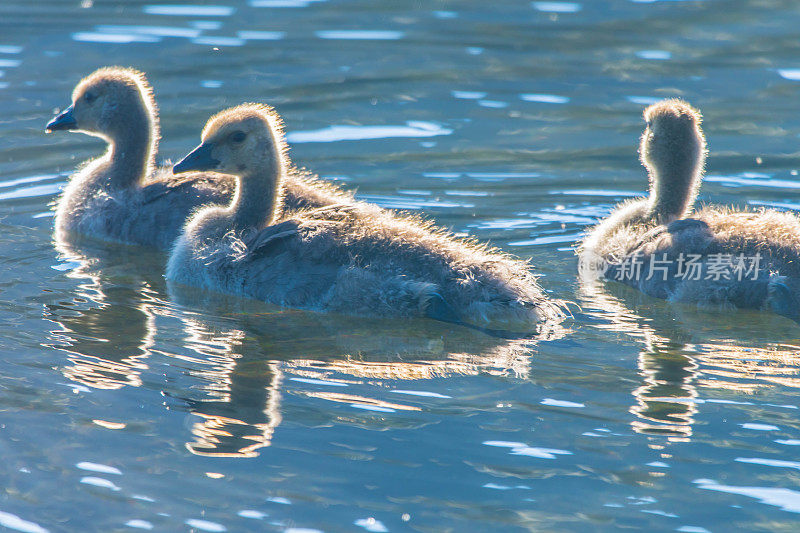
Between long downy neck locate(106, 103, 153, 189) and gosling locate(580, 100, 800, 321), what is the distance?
3613 millimetres

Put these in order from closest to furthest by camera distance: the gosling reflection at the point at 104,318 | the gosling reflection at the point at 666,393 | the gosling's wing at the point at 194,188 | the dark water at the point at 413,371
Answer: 1. the dark water at the point at 413,371
2. the gosling reflection at the point at 666,393
3. the gosling reflection at the point at 104,318
4. the gosling's wing at the point at 194,188

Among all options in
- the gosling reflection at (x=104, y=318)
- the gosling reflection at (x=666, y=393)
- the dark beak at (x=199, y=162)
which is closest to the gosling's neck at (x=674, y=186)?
the gosling reflection at (x=666, y=393)

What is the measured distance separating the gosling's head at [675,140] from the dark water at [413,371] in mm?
995

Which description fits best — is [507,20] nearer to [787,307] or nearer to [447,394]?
[787,307]

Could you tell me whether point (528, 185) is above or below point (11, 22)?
below

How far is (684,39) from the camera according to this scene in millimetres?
14648

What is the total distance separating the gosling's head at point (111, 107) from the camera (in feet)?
30.0

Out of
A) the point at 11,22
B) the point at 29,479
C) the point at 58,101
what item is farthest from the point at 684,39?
the point at 29,479

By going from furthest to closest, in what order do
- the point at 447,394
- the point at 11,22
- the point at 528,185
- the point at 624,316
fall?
1. the point at 11,22
2. the point at 528,185
3. the point at 624,316
4. the point at 447,394

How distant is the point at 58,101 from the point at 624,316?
7947 millimetres

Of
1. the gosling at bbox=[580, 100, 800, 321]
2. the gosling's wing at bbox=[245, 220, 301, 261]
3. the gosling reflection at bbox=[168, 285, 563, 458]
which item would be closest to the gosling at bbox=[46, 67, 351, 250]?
the gosling's wing at bbox=[245, 220, 301, 261]

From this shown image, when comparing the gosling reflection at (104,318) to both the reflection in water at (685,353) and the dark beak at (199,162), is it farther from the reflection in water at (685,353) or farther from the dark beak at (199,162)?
the reflection in water at (685,353)

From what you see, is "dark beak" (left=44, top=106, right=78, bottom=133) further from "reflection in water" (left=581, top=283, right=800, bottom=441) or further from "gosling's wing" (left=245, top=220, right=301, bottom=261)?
"reflection in water" (left=581, top=283, right=800, bottom=441)

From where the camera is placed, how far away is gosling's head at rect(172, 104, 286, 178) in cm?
763
